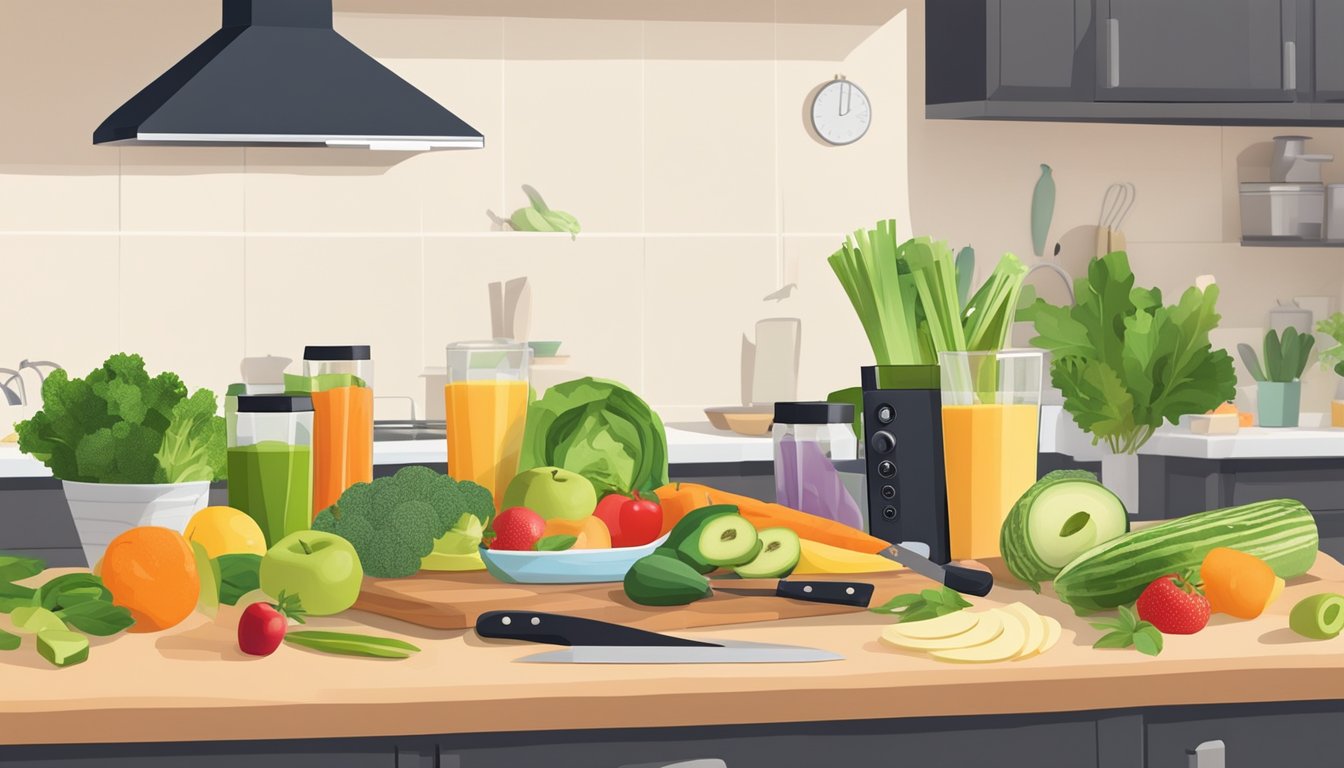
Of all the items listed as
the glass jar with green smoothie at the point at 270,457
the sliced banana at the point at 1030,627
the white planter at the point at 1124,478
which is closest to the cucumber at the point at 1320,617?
the sliced banana at the point at 1030,627

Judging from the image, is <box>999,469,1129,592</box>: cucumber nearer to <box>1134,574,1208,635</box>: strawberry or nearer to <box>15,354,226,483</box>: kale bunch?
<box>1134,574,1208,635</box>: strawberry

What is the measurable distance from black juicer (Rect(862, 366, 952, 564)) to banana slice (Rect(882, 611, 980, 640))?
0.36 metres

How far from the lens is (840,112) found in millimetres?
4211

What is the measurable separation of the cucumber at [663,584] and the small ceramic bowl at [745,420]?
2140mm

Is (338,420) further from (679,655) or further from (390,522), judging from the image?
Result: (679,655)

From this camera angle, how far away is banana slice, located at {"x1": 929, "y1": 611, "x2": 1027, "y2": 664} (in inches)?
49.4

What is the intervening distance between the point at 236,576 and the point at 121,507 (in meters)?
0.24

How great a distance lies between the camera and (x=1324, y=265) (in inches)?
174

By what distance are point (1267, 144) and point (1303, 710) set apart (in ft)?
11.6

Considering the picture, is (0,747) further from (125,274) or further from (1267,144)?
(1267,144)

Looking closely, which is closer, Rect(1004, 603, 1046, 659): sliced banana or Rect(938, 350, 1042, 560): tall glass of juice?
Rect(1004, 603, 1046, 659): sliced banana

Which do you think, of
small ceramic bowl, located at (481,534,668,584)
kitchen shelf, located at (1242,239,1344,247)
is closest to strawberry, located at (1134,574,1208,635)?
small ceramic bowl, located at (481,534,668,584)

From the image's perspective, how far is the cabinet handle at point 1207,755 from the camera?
128 cm

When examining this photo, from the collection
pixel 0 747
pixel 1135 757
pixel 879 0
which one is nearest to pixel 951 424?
pixel 1135 757
